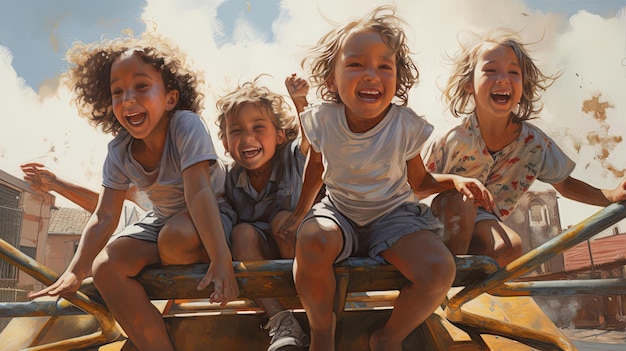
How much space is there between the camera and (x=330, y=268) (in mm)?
804

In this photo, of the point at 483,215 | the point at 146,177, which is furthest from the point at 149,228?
the point at 483,215

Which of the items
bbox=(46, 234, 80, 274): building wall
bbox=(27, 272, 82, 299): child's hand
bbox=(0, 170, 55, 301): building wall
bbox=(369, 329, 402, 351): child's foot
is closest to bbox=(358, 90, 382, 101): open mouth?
bbox=(369, 329, 402, 351): child's foot

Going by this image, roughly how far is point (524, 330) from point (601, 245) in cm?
254

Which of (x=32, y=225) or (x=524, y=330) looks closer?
(x=524, y=330)

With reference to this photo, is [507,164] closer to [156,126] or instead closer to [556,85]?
[156,126]

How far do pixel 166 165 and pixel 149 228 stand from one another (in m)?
0.11

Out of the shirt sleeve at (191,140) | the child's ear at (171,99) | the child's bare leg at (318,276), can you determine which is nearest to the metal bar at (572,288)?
the child's bare leg at (318,276)

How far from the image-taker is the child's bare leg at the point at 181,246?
884 millimetres

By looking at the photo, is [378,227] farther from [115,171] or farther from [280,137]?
[115,171]

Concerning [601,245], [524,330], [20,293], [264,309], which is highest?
[264,309]

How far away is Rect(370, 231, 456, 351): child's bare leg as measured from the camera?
2.58 feet

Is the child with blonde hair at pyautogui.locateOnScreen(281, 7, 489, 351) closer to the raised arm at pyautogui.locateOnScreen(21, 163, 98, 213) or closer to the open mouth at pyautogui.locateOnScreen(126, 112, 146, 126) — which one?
the open mouth at pyautogui.locateOnScreen(126, 112, 146, 126)

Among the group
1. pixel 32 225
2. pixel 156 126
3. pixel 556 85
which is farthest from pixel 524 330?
pixel 32 225

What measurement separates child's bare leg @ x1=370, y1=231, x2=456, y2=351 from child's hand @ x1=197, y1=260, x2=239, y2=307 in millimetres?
233
